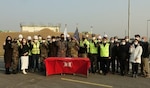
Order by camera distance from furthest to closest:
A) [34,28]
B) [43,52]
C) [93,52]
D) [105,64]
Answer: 1. [34,28]
2. [43,52]
3. [93,52]
4. [105,64]

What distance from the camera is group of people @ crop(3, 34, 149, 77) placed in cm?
1593

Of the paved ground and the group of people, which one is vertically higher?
the group of people

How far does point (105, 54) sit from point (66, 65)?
1.99 meters

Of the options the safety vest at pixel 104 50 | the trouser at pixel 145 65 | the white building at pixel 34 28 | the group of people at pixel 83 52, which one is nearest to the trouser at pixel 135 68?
the group of people at pixel 83 52

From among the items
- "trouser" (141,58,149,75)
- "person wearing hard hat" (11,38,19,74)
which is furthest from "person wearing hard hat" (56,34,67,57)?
"trouser" (141,58,149,75)

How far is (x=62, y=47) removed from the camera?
53.0 feet

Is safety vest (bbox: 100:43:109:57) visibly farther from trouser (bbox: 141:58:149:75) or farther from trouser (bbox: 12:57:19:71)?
trouser (bbox: 12:57:19:71)

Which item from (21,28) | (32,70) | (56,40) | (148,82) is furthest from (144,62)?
(21,28)

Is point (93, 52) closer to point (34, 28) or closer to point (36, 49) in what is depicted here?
point (36, 49)

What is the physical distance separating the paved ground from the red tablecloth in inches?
12.9

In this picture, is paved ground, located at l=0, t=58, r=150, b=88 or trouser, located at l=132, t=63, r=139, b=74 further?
trouser, located at l=132, t=63, r=139, b=74

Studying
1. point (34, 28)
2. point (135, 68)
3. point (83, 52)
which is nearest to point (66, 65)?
point (83, 52)

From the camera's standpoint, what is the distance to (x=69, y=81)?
1390 cm

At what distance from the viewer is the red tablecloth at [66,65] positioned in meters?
15.3
